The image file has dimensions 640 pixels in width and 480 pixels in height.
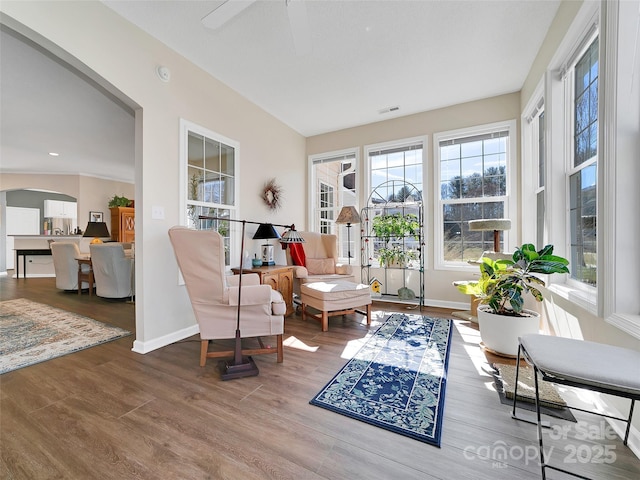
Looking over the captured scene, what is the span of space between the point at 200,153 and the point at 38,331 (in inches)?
106

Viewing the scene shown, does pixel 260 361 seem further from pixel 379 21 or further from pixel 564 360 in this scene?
pixel 379 21

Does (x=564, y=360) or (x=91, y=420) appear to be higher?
(x=564, y=360)

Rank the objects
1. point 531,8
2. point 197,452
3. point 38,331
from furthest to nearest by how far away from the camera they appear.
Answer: point 38,331
point 531,8
point 197,452

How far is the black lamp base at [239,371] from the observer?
199cm

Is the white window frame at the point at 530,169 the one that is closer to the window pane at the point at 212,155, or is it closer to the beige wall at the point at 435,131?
the beige wall at the point at 435,131

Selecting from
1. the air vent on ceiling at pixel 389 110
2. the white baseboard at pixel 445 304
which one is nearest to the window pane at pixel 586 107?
the air vent on ceiling at pixel 389 110

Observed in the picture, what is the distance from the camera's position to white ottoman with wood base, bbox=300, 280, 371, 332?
3006 millimetres

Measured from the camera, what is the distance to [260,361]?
2.29 metres

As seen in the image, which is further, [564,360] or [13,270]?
[13,270]

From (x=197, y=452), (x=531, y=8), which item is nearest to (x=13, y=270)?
(x=197, y=452)

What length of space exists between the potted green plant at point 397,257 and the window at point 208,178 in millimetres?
2316

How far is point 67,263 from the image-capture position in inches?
190

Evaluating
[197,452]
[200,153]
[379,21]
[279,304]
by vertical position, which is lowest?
[197,452]

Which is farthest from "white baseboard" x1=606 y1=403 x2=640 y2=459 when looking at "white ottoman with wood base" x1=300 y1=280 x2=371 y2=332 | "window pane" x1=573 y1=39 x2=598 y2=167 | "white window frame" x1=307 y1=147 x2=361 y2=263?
"white window frame" x1=307 y1=147 x2=361 y2=263
